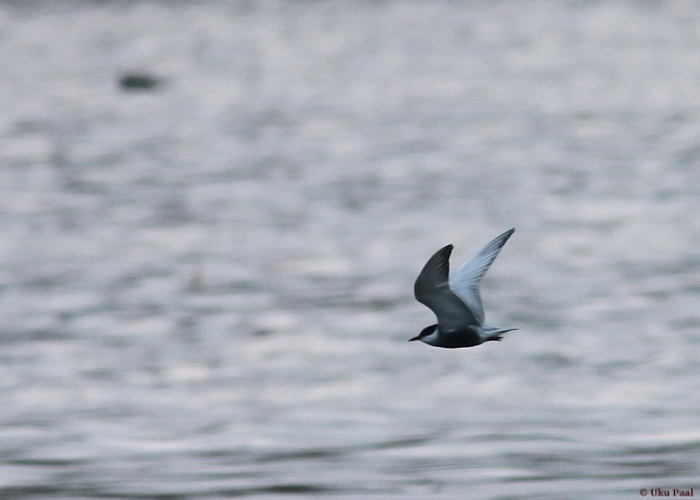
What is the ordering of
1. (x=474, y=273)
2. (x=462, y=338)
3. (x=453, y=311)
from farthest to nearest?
(x=474, y=273)
(x=453, y=311)
(x=462, y=338)

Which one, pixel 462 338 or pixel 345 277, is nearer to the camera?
pixel 462 338

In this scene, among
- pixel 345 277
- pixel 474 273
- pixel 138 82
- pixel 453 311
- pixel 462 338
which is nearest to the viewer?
pixel 462 338

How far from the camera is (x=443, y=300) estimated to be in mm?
10422

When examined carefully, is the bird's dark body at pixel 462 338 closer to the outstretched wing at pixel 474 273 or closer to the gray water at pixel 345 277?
the outstretched wing at pixel 474 273

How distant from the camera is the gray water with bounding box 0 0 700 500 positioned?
15.7m

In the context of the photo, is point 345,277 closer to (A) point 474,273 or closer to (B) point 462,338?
(A) point 474,273

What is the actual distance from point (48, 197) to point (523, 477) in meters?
20.5

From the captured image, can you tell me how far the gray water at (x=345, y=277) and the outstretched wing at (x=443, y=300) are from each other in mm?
Answer: 4019

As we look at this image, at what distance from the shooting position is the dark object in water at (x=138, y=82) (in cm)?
5217

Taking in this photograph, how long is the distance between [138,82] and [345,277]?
3073 centimetres

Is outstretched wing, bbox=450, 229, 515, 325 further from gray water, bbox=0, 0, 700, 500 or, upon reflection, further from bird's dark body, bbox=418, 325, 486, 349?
gray water, bbox=0, 0, 700, 500

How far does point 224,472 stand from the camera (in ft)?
49.7

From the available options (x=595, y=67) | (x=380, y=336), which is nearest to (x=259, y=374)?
(x=380, y=336)

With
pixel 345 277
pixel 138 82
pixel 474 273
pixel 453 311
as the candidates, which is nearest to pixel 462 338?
pixel 453 311
